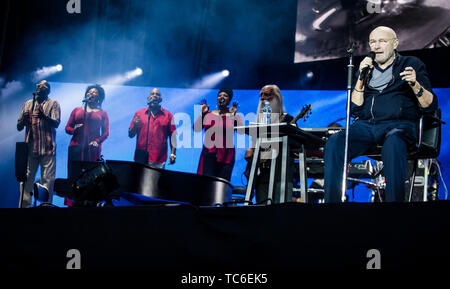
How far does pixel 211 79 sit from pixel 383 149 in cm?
393

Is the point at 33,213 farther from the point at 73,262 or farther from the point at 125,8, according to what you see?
the point at 125,8

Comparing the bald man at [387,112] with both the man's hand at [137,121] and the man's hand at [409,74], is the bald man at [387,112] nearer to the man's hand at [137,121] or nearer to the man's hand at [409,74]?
the man's hand at [409,74]

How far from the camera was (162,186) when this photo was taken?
3.04 metres

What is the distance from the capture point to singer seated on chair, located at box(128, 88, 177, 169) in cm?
541

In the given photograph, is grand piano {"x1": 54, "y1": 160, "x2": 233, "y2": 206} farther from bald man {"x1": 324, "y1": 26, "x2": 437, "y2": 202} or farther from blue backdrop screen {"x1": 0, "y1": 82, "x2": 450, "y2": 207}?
blue backdrop screen {"x1": 0, "y1": 82, "x2": 450, "y2": 207}

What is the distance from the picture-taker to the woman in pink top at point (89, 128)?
18.3ft

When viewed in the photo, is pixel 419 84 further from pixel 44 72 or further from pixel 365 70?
Answer: pixel 44 72

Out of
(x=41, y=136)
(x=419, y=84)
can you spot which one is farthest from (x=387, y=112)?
(x=41, y=136)

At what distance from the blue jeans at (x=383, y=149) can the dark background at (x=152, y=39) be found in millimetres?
3460

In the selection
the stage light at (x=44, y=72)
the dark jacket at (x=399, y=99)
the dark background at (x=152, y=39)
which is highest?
the dark background at (x=152, y=39)

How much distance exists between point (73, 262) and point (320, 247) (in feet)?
2.88

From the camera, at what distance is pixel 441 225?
160 centimetres

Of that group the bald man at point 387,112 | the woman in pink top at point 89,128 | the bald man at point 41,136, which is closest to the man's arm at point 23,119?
the bald man at point 41,136

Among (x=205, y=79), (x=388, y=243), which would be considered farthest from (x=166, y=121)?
(x=388, y=243)
